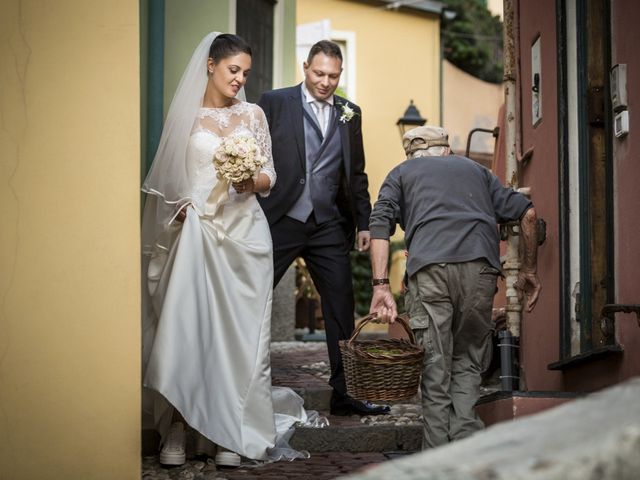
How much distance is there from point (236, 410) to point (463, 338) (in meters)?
1.31

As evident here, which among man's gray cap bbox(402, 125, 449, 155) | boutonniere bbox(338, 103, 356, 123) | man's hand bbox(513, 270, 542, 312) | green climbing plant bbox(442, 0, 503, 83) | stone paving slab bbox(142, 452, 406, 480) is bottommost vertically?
stone paving slab bbox(142, 452, 406, 480)

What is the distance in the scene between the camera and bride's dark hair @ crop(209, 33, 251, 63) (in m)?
6.39

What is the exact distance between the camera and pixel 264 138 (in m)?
6.57

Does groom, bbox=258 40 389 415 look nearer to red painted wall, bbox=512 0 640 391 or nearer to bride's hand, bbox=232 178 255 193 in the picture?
bride's hand, bbox=232 178 255 193

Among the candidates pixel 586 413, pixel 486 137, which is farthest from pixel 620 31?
pixel 486 137

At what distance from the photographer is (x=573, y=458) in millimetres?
2078

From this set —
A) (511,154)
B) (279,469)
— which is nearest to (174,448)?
(279,469)

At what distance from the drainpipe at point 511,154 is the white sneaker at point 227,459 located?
2406 millimetres

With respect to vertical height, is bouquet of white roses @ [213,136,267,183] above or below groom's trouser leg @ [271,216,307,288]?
above

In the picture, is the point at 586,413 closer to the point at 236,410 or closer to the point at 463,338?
the point at 463,338

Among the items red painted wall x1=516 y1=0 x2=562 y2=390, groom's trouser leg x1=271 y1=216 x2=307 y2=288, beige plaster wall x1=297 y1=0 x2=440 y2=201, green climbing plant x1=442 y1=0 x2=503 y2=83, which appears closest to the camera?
groom's trouser leg x1=271 y1=216 x2=307 y2=288

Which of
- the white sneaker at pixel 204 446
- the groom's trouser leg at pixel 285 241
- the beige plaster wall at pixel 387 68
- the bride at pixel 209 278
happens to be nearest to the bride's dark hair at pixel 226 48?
the bride at pixel 209 278

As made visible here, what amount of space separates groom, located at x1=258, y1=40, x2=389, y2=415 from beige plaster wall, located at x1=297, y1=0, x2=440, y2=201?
48.6 feet

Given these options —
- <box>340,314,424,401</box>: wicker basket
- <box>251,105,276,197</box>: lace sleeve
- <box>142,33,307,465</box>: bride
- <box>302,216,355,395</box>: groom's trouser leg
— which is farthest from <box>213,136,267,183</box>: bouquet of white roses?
<box>340,314,424,401</box>: wicker basket
